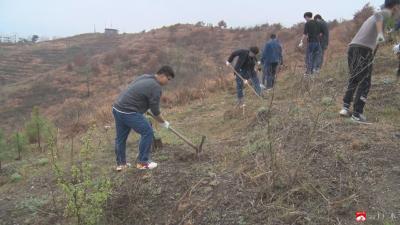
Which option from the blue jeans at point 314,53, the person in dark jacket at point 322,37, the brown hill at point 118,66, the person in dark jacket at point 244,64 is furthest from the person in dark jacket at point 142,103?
the brown hill at point 118,66

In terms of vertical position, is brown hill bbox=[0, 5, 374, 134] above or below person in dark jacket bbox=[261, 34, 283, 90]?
below

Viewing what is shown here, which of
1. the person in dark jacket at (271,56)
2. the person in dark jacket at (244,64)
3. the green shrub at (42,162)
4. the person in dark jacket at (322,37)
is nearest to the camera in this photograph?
the green shrub at (42,162)

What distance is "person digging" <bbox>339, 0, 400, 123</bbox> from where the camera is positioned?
5336 mm

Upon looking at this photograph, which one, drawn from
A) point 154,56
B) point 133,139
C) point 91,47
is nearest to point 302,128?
point 133,139

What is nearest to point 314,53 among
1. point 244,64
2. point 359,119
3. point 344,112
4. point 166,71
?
point 244,64

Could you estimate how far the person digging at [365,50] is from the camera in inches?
210

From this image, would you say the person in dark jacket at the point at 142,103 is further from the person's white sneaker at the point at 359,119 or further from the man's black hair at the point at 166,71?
the person's white sneaker at the point at 359,119

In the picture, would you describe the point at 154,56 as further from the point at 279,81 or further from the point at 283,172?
the point at 283,172

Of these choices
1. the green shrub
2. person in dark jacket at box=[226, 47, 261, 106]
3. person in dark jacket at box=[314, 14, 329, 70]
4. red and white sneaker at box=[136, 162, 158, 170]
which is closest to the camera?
red and white sneaker at box=[136, 162, 158, 170]

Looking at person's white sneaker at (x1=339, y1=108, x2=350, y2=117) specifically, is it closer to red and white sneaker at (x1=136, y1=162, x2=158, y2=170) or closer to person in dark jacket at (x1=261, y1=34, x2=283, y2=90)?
red and white sneaker at (x1=136, y1=162, x2=158, y2=170)

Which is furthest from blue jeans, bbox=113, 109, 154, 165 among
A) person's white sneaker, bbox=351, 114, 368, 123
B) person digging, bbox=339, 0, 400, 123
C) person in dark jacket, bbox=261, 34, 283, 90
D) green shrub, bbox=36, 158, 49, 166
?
person in dark jacket, bbox=261, 34, 283, 90

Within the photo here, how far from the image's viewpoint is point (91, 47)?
47.4 metres

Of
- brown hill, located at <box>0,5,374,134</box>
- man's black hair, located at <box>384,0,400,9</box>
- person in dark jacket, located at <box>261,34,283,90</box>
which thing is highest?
man's black hair, located at <box>384,0,400,9</box>

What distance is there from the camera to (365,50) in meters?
5.56
